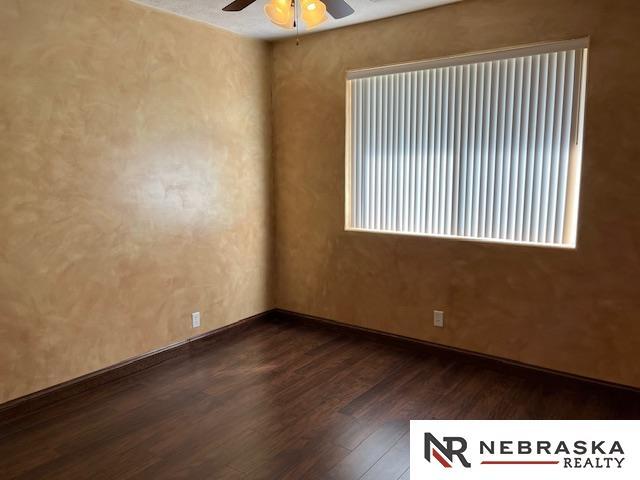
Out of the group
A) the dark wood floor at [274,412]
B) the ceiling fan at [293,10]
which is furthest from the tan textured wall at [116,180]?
the ceiling fan at [293,10]

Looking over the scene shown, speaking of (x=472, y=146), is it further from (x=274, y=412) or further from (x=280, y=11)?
(x=274, y=412)

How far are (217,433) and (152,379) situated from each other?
3.26ft

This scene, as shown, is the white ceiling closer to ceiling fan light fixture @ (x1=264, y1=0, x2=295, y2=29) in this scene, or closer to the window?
the window

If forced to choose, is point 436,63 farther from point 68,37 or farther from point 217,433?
point 217,433

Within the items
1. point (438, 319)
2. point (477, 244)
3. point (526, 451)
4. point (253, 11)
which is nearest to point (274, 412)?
point (526, 451)

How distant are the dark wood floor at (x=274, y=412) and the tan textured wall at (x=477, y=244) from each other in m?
0.31

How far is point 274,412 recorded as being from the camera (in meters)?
3.04

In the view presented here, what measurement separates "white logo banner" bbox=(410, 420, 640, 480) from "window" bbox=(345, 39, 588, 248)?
49.5 inches

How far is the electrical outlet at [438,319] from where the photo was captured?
3.90 meters

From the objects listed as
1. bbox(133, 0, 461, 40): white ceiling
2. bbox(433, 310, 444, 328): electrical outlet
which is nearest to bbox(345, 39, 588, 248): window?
bbox(133, 0, 461, 40): white ceiling

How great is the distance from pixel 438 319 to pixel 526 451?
1.54 m

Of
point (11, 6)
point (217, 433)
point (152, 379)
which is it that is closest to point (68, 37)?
point (11, 6)

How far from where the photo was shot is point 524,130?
11.2 feet

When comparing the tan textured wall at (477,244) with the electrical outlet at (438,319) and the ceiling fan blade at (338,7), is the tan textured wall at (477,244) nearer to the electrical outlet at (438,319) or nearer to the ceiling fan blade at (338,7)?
the electrical outlet at (438,319)
